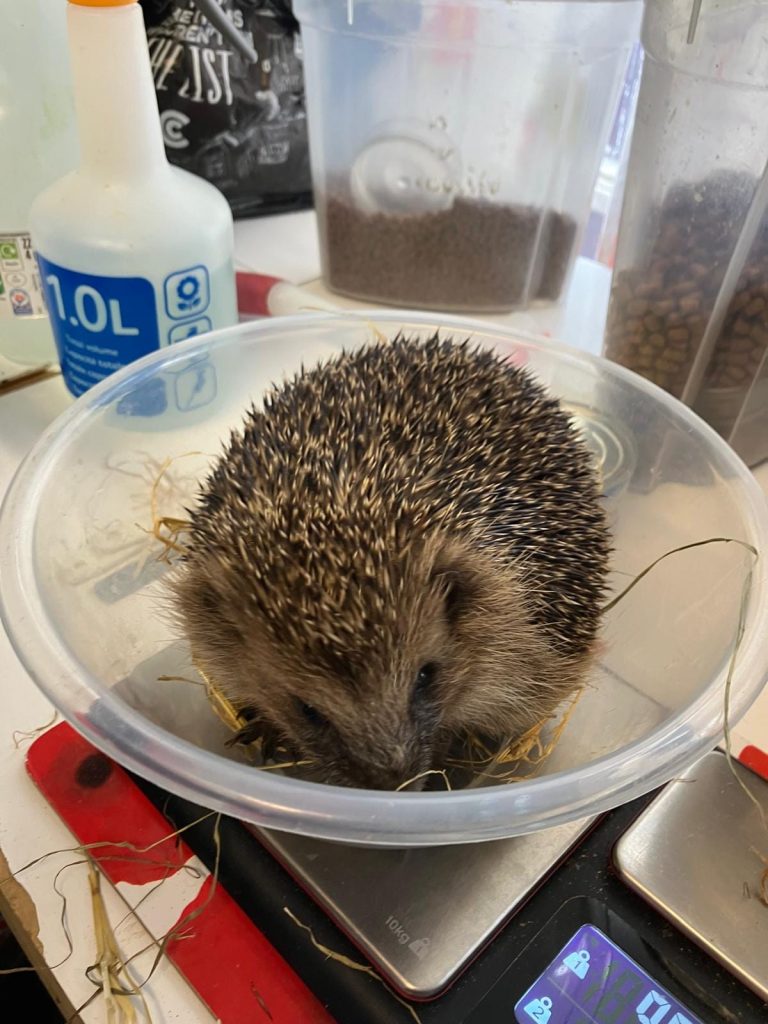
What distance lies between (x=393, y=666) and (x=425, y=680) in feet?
0.35

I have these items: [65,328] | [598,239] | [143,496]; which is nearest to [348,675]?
[143,496]

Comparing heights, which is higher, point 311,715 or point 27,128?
point 27,128

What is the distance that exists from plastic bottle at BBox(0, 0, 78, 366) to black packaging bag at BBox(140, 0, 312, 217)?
0.35m

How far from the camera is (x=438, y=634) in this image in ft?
3.18

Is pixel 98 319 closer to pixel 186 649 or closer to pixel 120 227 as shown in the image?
pixel 120 227

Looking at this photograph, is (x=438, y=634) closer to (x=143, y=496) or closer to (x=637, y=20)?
(x=143, y=496)

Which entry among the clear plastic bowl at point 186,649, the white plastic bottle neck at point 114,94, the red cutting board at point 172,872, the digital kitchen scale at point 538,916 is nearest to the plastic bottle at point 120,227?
the white plastic bottle neck at point 114,94

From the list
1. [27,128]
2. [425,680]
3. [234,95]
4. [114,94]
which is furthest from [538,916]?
[234,95]

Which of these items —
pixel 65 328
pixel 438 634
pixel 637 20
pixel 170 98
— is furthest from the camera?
pixel 170 98

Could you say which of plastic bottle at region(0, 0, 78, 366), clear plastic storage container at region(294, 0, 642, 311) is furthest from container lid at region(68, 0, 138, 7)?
clear plastic storage container at region(294, 0, 642, 311)

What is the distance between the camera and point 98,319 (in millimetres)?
1260

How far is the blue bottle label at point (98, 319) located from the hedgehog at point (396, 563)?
315mm

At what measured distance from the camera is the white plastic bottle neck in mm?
1057

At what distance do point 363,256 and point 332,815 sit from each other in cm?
137
